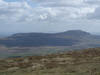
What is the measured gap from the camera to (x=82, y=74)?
86.7 feet

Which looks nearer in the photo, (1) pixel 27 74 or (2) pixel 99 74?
(2) pixel 99 74

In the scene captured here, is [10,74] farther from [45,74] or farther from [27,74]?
[45,74]

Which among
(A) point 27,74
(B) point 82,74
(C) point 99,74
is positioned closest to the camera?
(C) point 99,74

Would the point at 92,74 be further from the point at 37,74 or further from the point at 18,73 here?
the point at 18,73

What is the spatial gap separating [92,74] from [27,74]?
9992 millimetres

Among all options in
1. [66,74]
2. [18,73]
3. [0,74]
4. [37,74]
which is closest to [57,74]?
[66,74]

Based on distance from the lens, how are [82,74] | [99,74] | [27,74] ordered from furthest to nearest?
[27,74] < [82,74] < [99,74]

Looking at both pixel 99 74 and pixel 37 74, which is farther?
pixel 37 74

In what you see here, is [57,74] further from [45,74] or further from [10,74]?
[10,74]

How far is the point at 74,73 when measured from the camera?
90.5 ft

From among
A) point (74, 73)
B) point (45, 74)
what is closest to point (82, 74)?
point (74, 73)

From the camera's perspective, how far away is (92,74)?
2523 centimetres

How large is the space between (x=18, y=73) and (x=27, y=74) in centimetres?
242

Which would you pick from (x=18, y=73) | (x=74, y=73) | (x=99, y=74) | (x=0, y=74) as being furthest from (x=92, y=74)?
(x=0, y=74)
